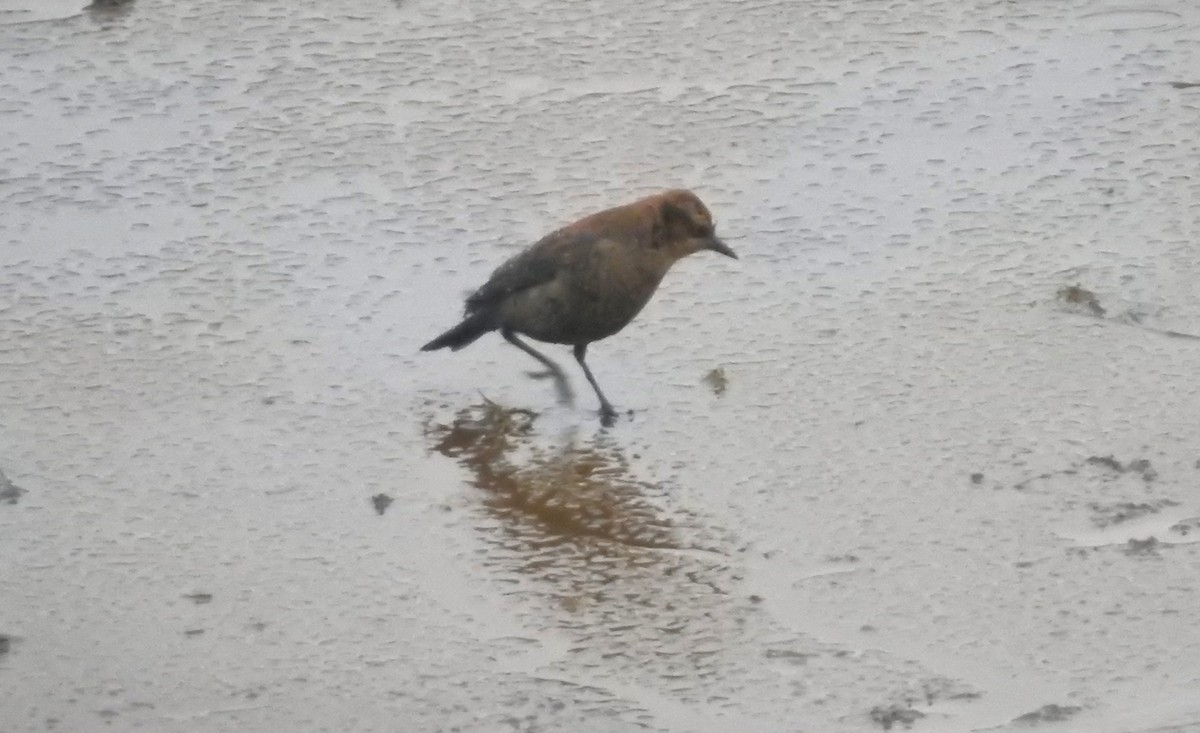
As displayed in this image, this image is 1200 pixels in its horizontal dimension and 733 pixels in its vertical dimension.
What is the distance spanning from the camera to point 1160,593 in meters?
4.18

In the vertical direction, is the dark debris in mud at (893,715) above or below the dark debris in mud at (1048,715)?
above

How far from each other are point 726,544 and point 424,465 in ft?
2.73

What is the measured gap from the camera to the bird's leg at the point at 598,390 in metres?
5.06

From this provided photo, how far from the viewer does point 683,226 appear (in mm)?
5375

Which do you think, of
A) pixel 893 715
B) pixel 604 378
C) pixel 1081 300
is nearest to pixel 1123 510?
pixel 893 715

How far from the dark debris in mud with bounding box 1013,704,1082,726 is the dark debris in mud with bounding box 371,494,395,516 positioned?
1568 mm

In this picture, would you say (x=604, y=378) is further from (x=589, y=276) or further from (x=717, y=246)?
(x=717, y=246)

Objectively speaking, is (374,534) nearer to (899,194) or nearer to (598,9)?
(899,194)

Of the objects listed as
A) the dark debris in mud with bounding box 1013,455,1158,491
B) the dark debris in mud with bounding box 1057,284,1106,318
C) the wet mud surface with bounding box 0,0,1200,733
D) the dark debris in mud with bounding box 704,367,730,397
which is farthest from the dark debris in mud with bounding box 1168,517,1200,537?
the dark debris in mud with bounding box 704,367,730,397

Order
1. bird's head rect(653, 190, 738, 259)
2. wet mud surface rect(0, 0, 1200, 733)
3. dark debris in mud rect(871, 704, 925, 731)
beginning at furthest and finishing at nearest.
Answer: bird's head rect(653, 190, 738, 259)
wet mud surface rect(0, 0, 1200, 733)
dark debris in mud rect(871, 704, 925, 731)

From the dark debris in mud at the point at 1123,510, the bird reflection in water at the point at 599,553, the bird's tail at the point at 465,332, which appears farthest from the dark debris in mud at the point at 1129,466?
the bird's tail at the point at 465,332

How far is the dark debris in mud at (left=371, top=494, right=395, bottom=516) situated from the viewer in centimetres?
467

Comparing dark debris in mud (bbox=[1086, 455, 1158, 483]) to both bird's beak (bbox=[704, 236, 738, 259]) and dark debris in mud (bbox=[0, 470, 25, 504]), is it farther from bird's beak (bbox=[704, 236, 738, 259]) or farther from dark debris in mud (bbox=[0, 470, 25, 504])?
dark debris in mud (bbox=[0, 470, 25, 504])

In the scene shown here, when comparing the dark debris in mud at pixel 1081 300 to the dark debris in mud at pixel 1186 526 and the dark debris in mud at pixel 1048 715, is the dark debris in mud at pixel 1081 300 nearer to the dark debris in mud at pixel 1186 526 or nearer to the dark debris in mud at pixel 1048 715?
the dark debris in mud at pixel 1186 526
